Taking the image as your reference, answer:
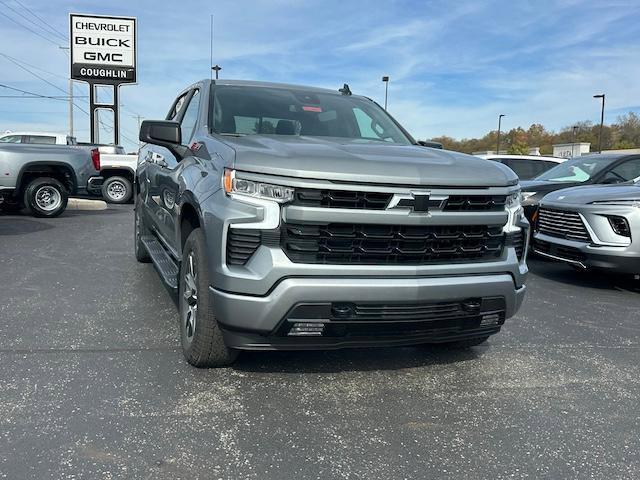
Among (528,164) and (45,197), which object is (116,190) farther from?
(528,164)

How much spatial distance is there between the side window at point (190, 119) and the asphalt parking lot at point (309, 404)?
1.48 m

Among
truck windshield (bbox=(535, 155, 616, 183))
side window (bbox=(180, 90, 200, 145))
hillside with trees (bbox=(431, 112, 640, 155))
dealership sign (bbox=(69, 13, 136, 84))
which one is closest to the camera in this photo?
side window (bbox=(180, 90, 200, 145))

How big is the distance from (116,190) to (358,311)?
573 inches

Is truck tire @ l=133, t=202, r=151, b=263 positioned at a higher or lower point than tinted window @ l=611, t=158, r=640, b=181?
→ lower

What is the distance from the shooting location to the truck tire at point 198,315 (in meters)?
3.24

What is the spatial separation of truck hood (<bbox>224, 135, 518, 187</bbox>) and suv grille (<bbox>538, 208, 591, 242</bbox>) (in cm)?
334

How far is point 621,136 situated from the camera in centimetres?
7450

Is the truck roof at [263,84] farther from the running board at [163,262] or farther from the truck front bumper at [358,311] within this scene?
the truck front bumper at [358,311]

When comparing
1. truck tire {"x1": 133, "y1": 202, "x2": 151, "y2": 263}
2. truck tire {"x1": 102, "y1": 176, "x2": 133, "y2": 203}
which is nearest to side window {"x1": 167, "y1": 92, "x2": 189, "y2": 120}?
truck tire {"x1": 133, "y1": 202, "x2": 151, "y2": 263}

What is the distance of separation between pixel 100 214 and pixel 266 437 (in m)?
11.3

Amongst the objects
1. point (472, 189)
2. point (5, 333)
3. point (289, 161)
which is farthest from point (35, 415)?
point (472, 189)

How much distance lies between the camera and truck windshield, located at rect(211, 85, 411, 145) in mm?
4168

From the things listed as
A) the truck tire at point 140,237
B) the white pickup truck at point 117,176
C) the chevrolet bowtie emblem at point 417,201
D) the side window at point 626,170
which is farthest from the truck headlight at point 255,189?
the white pickup truck at point 117,176

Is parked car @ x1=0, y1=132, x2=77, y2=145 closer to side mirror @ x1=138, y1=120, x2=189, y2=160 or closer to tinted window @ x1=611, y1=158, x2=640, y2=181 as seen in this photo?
side mirror @ x1=138, y1=120, x2=189, y2=160
